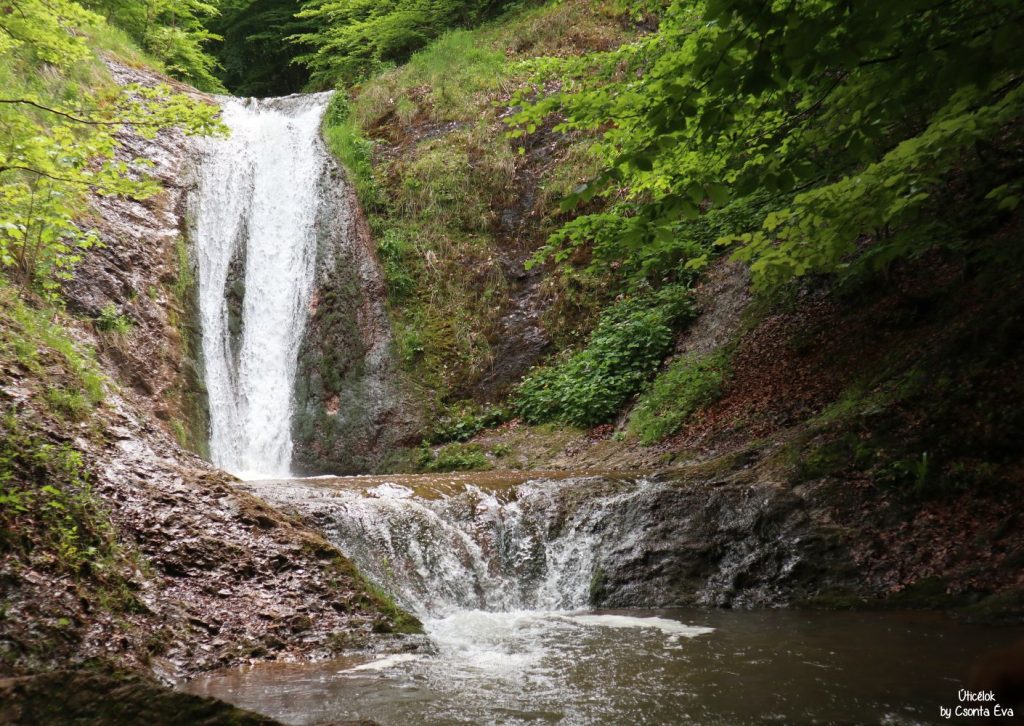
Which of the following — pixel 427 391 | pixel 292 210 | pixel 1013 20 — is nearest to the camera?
pixel 1013 20

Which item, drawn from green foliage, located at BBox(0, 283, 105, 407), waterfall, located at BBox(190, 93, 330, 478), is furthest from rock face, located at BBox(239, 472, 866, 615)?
waterfall, located at BBox(190, 93, 330, 478)

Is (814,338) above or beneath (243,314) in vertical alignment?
beneath

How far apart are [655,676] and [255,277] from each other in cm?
1245

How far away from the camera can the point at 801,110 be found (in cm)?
511

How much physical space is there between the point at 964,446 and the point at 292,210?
1350 centimetres

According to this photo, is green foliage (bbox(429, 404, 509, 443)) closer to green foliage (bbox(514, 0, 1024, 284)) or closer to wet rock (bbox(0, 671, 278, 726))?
green foliage (bbox(514, 0, 1024, 284))

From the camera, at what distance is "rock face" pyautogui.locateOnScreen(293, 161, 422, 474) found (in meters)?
12.8

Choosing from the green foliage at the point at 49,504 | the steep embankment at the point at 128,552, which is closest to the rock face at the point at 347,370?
the steep embankment at the point at 128,552

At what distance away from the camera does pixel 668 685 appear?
12.8ft

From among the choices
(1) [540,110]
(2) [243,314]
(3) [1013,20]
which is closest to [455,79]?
(2) [243,314]

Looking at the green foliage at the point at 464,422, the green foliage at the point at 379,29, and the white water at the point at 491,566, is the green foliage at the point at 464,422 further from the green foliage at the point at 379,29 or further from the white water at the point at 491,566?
the green foliage at the point at 379,29

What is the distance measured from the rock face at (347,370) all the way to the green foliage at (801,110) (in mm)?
7168

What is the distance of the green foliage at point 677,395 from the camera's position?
10102 mm

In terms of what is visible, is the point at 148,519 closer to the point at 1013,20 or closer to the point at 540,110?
the point at 540,110
